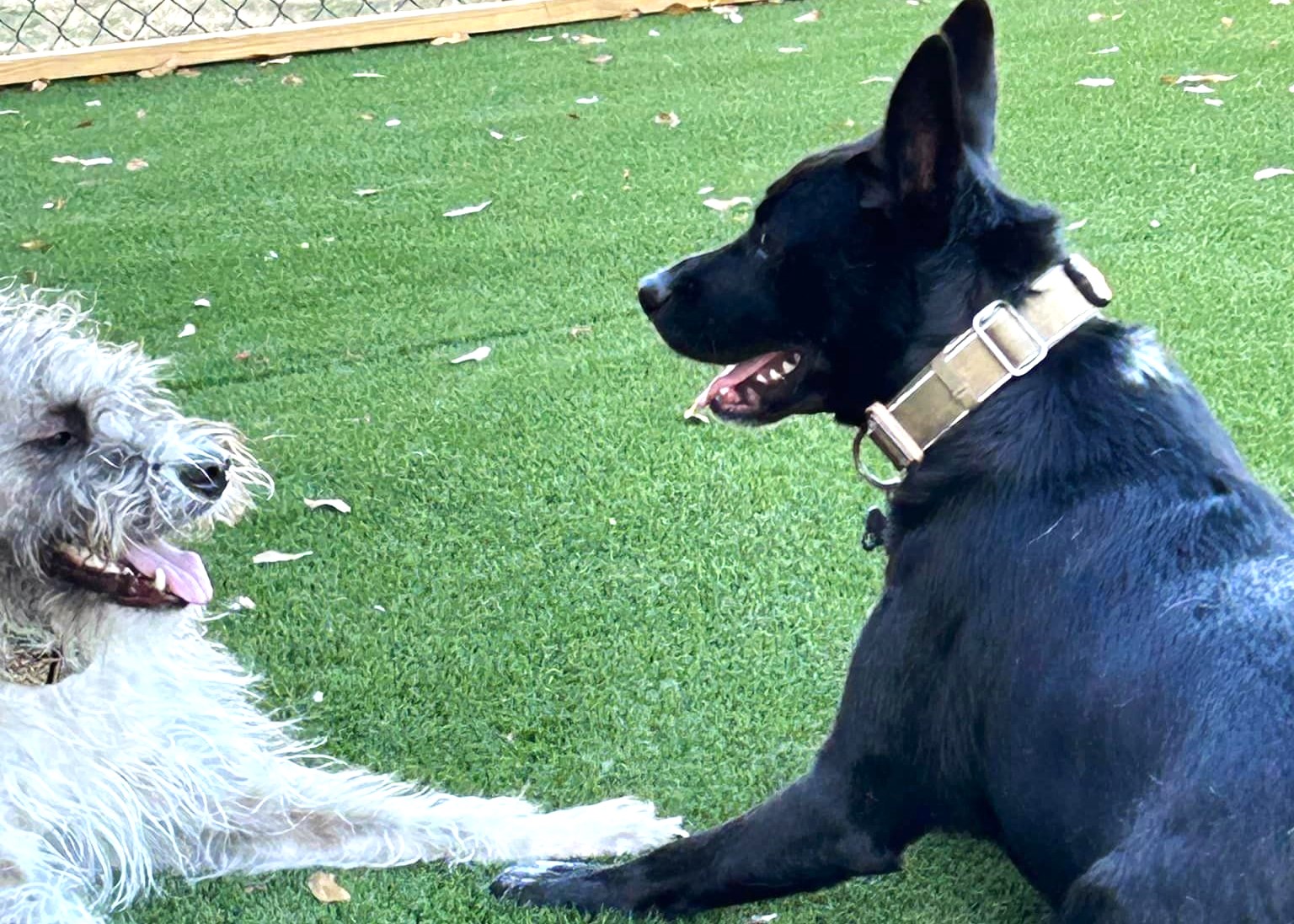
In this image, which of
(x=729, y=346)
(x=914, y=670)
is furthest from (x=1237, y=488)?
(x=729, y=346)

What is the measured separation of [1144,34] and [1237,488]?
21.5 ft

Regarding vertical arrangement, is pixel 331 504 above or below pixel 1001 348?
below

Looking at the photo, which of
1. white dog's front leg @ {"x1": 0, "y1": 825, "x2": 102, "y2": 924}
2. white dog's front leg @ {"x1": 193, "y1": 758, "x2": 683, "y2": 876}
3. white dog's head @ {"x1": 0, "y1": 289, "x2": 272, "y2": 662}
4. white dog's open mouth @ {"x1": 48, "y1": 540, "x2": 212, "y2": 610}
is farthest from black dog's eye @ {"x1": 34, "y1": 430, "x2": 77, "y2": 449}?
white dog's front leg @ {"x1": 193, "y1": 758, "x2": 683, "y2": 876}

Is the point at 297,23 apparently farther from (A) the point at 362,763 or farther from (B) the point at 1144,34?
(A) the point at 362,763

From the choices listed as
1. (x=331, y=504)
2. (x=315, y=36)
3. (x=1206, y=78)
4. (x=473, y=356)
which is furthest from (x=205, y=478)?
(x=315, y=36)

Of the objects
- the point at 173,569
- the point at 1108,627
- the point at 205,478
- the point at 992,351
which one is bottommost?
the point at 173,569

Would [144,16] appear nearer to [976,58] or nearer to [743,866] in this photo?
[976,58]

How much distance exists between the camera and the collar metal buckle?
7.09 feet

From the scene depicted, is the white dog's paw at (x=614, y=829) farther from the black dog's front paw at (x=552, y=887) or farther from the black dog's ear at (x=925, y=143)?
the black dog's ear at (x=925, y=143)

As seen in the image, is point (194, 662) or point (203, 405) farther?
point (203, 405)

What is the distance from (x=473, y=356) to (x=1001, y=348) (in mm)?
2896

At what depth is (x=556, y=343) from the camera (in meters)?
4.83

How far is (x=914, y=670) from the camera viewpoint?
7.44 feet

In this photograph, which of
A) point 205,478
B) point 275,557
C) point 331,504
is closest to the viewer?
point 205,478
